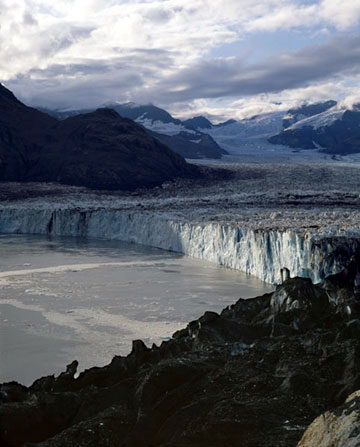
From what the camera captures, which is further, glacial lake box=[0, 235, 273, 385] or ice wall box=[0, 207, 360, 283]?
ice wall box=[0, 207, 360, 283]

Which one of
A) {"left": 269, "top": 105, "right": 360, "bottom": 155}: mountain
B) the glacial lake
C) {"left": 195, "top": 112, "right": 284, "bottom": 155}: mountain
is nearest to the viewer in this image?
the glacial lake

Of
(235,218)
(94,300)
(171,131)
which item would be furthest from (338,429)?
(171,131)

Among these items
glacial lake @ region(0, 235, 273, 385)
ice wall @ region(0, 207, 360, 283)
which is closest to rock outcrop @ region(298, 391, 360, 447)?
glacial lake @ region(0, 235, 273, 385)

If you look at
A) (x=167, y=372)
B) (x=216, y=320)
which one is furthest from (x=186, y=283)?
(x=167, y=372)

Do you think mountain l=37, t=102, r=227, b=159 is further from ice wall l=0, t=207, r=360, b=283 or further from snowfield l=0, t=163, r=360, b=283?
ice wall l=0, t=207, r=360, b=283

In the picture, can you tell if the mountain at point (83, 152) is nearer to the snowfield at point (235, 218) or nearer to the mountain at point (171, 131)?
the snowfield at point (235, 218)

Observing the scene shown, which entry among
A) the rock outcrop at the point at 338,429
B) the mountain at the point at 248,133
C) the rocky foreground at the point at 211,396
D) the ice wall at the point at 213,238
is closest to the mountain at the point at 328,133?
the mountain at the point at 248,133

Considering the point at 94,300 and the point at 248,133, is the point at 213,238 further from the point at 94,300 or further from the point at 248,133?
the point at 248,133
